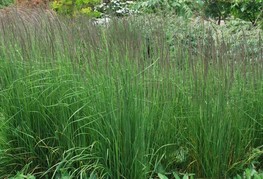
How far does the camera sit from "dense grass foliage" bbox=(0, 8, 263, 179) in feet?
9.18

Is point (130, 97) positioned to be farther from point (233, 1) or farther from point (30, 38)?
point (233, 1)

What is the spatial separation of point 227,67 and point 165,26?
845 mm

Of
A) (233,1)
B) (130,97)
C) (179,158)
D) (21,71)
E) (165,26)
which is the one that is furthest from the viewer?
(233,1)

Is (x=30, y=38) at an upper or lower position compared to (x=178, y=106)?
upper

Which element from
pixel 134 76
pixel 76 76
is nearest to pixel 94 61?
pixel 76 76

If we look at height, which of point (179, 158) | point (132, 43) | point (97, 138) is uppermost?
point (132, 43)

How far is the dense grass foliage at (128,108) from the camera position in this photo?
280cm

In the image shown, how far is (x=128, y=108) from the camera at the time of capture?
9.01 feet

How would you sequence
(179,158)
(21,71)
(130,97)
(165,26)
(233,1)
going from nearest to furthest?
(130,97) < (179,158) < (21,71) < (165,26) < (233,1)

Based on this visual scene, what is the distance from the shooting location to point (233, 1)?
25.6 feet

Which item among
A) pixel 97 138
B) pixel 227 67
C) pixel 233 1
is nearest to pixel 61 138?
pixel 97 138

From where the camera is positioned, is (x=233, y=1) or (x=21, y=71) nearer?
(x=21, y=71)

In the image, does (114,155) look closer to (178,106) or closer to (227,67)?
(178,106)

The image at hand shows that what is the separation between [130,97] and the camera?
2770mm
